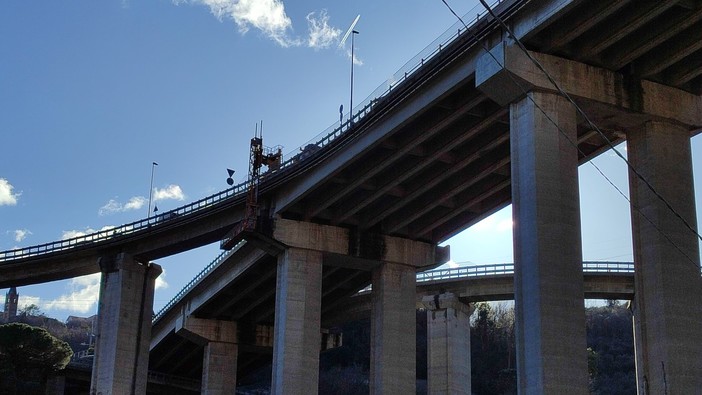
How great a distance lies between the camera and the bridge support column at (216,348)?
7650cm

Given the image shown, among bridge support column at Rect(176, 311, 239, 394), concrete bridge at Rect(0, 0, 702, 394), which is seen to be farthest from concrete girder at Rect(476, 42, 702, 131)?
bridge support column at Rect(176, 311, 239, 394)

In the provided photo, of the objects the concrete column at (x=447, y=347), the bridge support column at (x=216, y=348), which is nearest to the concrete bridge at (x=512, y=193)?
the concrete column at (x=447, y=347)

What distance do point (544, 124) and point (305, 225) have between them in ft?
75.6

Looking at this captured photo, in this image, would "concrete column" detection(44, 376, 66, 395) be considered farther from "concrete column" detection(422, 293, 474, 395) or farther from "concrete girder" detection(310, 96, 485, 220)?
"concrete girder" detection(310, 96, 485, 220)

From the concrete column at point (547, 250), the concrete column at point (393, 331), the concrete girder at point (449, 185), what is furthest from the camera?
the concrete column at point (393, 331)

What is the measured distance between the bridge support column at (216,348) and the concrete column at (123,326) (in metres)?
12.1

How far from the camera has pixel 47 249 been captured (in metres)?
67.2

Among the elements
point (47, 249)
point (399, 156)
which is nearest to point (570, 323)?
point (399, 156)

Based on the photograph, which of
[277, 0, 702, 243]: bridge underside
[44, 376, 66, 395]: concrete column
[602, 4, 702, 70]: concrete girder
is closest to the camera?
[602, 4, 702, 70]: concrete girder

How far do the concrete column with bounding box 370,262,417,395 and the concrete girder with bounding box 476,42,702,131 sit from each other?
21.0 meters

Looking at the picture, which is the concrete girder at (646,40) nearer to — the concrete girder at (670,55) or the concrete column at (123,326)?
the concrete girder at (670,55)

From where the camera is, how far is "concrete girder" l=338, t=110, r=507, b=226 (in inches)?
1661

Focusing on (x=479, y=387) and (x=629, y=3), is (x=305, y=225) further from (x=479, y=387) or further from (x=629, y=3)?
(x=479, y=387)

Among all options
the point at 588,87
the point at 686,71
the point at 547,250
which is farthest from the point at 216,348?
the point at 686,71
